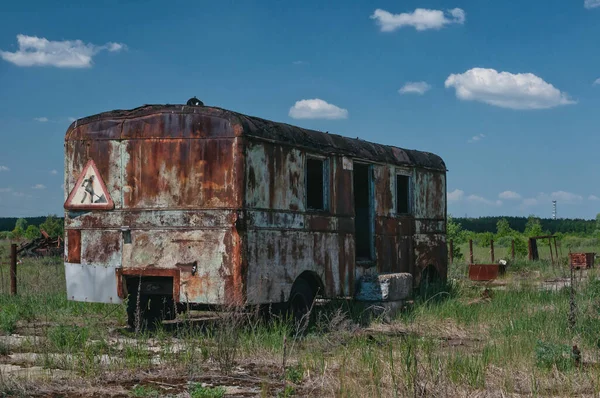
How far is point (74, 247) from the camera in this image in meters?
10.1

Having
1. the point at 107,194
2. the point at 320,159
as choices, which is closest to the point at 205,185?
the point at 107,194

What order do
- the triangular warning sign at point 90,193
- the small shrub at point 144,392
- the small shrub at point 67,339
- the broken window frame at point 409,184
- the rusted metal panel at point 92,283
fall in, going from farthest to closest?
the broken window frame at point 409,184 → the triangular warning sign at point 90,193 → the rusted metal panel at point 92,283 → the small shrub at point 67,339 → the small shrub at point 144,392

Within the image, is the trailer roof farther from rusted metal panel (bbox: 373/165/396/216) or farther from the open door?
the open door

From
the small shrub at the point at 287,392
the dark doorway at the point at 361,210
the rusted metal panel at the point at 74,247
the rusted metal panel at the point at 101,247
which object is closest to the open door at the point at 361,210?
the dark doorway at the point at 361,210

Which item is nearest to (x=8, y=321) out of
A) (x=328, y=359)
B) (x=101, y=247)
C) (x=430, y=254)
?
(x=101, y=247)

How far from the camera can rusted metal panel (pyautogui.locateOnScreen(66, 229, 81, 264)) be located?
1002cm

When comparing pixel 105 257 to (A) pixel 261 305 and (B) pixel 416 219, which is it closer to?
(A) pixel 261 305

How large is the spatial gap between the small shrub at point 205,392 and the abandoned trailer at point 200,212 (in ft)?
7.27

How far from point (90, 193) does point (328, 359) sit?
168 inches

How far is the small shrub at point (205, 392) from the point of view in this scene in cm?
584

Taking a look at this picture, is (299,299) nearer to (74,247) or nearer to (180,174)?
(180,174)

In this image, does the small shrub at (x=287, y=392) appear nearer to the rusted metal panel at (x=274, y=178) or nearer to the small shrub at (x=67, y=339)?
the small shrub at (x=67, y=339)

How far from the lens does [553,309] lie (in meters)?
10.7

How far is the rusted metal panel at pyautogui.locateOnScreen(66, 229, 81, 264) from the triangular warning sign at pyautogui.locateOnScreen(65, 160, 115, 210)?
328 millimetres
